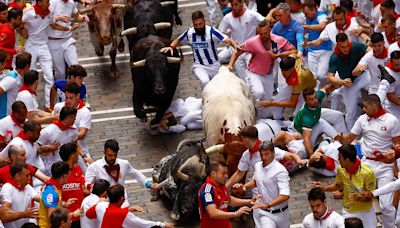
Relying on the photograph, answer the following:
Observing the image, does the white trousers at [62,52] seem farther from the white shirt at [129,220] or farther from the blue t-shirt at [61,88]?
the white shirt at [129,220]

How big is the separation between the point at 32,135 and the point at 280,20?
6489 millimetres

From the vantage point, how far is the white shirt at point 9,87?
874 inches

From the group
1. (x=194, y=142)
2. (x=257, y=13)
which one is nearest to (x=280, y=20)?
(x=257, y=13)

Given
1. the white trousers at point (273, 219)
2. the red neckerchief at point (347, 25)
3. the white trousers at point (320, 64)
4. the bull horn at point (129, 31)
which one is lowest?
the white trousers at point (273, 219)

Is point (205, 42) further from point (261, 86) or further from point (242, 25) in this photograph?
point (261, 86)

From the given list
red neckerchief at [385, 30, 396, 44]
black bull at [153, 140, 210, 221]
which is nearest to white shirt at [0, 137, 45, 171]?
black bull at [153, 140, 210, 221]

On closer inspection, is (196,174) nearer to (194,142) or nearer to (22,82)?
(194,142)

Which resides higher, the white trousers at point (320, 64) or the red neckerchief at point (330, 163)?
the white trousers at point (320, 64)

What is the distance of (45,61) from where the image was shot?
25.0m

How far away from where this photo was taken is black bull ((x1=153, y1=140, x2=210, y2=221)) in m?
20.7

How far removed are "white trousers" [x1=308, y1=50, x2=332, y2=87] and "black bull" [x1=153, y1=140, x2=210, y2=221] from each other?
13.2 ft

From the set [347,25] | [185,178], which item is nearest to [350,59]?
[347,25]

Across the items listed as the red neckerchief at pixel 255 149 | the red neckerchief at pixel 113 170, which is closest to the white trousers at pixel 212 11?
the red neckerchief at pixel 255 149

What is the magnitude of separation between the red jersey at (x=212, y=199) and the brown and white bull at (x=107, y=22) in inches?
318
